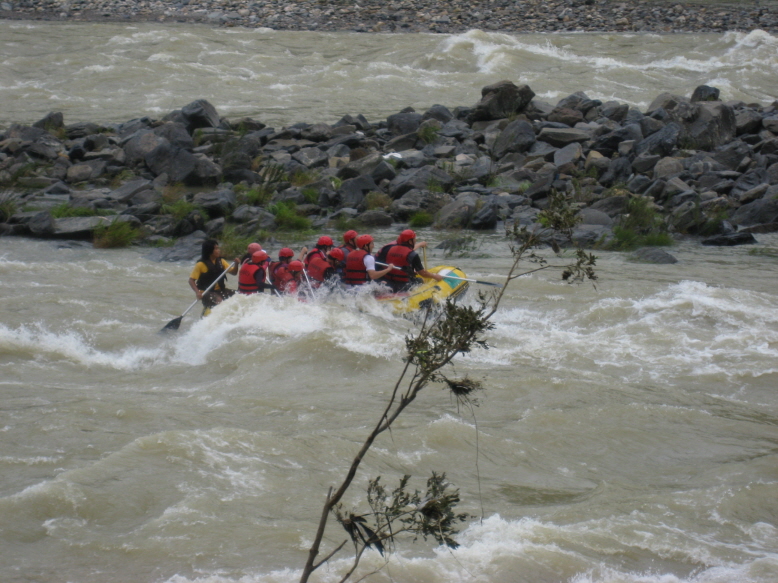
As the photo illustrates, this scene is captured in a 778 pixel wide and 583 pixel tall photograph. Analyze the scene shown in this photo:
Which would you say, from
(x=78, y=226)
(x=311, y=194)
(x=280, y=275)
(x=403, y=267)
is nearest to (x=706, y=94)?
(x=311, y=194)

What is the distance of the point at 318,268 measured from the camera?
→ 32.4 ft

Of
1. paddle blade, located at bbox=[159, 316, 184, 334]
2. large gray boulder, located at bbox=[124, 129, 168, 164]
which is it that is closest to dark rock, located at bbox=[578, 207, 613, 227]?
paddle blade, located at bbox=[159, 316, 184, 334]

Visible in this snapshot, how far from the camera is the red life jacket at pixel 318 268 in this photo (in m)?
9.84

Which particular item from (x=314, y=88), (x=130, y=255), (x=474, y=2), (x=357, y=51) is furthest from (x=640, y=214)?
(x=474, y=2)

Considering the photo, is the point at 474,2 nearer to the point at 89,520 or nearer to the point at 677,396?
the point at 677,396

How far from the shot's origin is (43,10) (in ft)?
107

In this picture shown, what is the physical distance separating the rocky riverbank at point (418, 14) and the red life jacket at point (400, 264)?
23.1 m

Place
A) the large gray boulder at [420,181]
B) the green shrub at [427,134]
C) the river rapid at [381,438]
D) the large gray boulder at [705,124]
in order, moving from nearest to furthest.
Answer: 1. the river rapid at [381,438]
2. the large gray boulder at [420,181]
3. the large gray boulder at [705,124]
4. the green shrub at [427,134]

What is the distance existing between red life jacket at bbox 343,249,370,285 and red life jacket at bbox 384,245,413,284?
0.35 meters

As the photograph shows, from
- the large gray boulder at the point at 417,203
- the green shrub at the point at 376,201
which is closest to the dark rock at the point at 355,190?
the green shrub at the point at 376,201

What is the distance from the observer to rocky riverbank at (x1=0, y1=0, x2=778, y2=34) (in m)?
32.1

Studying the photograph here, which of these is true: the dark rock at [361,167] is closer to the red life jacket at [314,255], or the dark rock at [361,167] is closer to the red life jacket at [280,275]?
the red life jacket at [314,255]

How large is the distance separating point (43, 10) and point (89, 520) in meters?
31.7

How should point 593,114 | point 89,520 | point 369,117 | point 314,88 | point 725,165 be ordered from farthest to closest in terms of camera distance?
point 314,88, point 369,117, point 593,114, point 725,165, point 89,520
